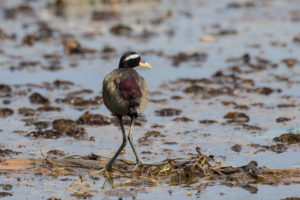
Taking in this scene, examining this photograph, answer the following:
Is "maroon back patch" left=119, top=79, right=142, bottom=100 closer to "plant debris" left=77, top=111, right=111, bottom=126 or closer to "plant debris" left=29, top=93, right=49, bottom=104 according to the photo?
"plant debris" left=77, top=111, right=111, bottom=126

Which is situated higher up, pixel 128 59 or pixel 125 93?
pixel 128 59

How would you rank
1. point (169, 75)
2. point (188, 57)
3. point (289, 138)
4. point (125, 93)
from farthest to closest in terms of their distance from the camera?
point (188, 57) < point (169, 75) < point (289, 138) < point (125, 93)

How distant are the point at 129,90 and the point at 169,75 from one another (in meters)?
7.10

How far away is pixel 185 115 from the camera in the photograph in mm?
11742

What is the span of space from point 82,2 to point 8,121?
15.2 metres

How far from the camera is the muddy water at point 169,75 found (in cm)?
927

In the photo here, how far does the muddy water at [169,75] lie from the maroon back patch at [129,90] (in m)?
1.10

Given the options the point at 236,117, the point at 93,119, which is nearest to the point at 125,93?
the point at 93,119

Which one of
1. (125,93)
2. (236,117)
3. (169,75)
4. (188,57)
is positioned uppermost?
(188,57)

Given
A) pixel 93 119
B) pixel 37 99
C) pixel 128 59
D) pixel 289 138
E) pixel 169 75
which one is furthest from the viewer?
Result: pixel 169 75

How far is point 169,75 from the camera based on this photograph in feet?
48.9

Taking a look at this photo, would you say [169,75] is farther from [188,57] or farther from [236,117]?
[236,117]

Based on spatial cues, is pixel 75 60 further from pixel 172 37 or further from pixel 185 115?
pixel 185 115

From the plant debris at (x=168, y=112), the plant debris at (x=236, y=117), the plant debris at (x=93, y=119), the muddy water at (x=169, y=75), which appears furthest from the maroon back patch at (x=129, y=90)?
the plant debris at (x=168, y=112)
